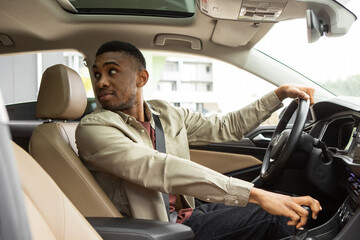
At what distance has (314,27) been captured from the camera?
1.59 m

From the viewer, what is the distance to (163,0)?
7.18 ft

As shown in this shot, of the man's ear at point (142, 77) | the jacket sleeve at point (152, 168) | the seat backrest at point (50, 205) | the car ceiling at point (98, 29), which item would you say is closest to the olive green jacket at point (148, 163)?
the jacket sleeve at point (152, 168)

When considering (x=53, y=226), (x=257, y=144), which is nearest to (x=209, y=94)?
(x=257, y=144)

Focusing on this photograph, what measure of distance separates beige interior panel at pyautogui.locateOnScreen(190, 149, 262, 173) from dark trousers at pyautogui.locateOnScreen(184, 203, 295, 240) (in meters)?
0.83

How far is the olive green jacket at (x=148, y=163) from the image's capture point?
131cm

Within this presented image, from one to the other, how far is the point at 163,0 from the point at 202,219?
1.12m

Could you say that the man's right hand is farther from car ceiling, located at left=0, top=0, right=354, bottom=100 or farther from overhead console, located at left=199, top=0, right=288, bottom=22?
car ceiling, located at left=0, top=0, right=354, bottom=100

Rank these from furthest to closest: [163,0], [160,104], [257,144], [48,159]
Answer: [257,144] < [163,0] < [160,104] < [48,159]

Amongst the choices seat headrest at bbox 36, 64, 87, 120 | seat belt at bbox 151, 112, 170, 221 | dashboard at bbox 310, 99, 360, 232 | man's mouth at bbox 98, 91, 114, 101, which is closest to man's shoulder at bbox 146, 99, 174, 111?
seat belt at bbox 151, 112, 170, 221

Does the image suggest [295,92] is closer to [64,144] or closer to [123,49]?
[123,49]

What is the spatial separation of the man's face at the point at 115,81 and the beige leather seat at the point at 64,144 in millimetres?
86

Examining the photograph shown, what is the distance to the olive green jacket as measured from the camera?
131 cm

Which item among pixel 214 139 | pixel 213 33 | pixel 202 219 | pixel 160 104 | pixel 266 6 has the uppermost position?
pixel 266 6

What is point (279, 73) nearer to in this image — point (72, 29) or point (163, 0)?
point (163, 0)
